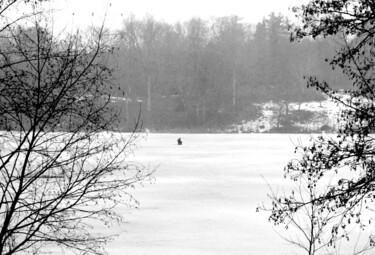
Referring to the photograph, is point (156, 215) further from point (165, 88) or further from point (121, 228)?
point (165, 88)

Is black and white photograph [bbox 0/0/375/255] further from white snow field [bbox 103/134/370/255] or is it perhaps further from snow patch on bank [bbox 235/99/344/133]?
snow patch on bank [bbox 235/99/344/133]

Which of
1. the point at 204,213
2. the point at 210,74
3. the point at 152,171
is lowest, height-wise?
the point at 204,213

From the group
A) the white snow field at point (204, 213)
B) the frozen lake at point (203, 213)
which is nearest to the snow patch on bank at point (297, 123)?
the frozen lake at point (203, 213)

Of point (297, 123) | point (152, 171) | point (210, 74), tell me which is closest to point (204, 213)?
point (152, 171)

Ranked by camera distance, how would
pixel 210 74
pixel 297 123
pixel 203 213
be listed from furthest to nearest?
pixel 210 74
pixel 297 123
pixel 203 213

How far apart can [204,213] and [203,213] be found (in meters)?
0.03

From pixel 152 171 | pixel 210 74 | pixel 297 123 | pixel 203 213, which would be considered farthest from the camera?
pixel 210 74

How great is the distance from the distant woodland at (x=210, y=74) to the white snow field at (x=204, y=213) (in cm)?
4054

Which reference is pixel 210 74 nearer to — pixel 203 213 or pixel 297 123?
pixel 297 123

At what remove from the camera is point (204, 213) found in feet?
49.6

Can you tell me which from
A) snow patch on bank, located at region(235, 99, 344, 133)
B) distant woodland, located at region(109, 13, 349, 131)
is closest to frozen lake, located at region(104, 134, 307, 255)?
snow patch on bank, located at region(235, 99, 344, 133)

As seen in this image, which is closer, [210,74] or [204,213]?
[204,213]

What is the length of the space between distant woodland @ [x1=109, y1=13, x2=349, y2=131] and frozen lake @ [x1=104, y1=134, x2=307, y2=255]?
40.2 metres

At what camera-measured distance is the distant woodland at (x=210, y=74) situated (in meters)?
69.2
